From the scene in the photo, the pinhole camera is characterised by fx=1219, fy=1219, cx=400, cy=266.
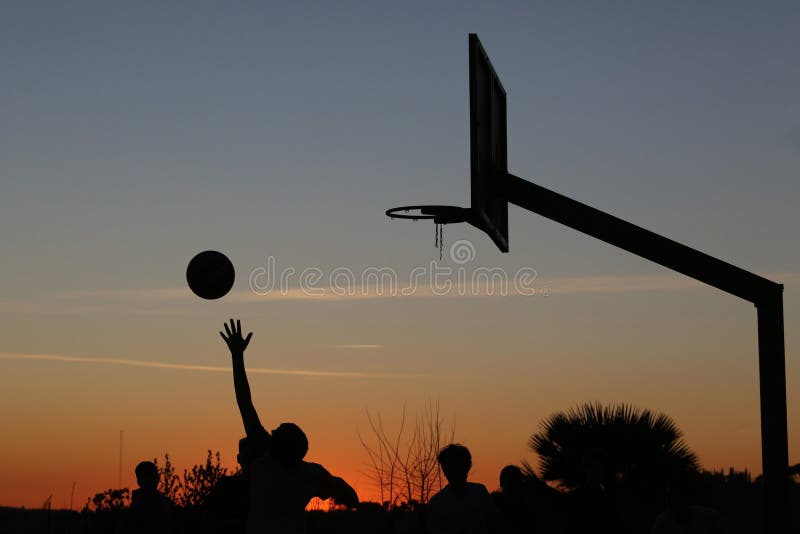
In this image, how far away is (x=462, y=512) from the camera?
8.23m

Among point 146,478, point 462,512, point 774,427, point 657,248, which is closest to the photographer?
point 462,512

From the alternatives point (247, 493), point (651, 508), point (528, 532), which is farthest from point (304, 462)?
point (651, 508)

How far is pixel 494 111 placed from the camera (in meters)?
14.8

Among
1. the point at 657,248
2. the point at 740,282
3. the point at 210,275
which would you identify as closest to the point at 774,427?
the point at 740,282

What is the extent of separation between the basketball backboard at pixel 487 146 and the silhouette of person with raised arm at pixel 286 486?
21.0 ft

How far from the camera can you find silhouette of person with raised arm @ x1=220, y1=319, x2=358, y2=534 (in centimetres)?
713

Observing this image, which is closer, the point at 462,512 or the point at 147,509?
the point at 462,512

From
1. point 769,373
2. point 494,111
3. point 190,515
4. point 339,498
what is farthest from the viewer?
point 190,515

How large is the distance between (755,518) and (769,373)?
1282cm

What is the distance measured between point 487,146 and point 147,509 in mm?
6041

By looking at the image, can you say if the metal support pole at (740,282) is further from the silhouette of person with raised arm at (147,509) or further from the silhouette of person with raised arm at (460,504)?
the silhouette of person with raised arm at (460,504)

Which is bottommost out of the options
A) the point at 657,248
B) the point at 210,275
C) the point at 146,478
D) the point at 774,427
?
the point at 146,478

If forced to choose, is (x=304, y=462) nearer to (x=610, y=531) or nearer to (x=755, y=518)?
(x=610, y=531)

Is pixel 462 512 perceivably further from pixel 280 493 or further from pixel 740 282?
pixel 740 282
